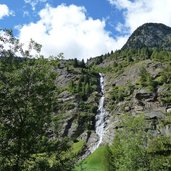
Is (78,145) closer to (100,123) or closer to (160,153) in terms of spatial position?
(100,123)

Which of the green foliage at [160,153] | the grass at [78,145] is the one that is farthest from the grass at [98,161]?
the green foliage at [160,153]

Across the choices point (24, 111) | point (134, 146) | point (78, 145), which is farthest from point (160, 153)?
point (78, 145)

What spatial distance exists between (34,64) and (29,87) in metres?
2.62

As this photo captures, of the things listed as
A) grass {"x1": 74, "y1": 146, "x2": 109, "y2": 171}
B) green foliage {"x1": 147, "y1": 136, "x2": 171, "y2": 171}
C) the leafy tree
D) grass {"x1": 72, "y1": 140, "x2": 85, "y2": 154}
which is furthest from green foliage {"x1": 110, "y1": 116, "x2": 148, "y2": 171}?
grass {"x1": 72, "y1": 140, "x2": 85, "y2": 154}

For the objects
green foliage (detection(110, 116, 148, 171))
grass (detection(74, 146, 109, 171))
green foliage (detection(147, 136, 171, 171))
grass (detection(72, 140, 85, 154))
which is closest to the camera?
green foliage (detection(147, 136, 171, 171))

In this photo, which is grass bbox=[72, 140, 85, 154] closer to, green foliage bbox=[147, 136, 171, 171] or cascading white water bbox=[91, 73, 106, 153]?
cascading white water bbox=[91, 73, 106, 153]

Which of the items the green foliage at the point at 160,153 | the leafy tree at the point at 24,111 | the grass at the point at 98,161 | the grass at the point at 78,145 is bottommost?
the grass at the point at 98,161

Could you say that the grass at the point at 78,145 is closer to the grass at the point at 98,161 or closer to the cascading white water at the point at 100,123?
the cascading white water at the point at 100,123

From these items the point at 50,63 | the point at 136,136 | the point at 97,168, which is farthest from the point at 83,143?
the point at 50,63

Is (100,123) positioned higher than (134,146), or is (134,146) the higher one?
(100,123)

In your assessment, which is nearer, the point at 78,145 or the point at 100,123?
the point at 78,145

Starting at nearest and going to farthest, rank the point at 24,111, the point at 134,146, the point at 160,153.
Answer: the point at 24,111, the point at 160,153, the point at 134,146

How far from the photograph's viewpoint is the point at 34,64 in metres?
34.0

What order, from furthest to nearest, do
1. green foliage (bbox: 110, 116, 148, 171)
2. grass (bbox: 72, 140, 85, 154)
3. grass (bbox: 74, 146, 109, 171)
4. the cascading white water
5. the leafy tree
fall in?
the cascading white water, grass (bbox: 72, 140, 85, 154), grass (bbox: 74, 146, 109, 171), green foliage (bbox: 110, 116, 148, 171), the leafy tree
